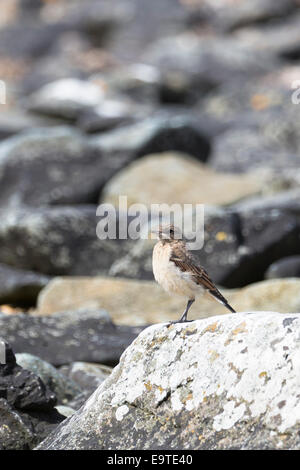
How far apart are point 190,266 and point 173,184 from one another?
Result: 11.3 m

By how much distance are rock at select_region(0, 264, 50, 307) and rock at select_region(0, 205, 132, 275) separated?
2.98 ft

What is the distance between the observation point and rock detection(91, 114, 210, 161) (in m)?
21.2

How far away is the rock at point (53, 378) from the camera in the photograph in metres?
9.30

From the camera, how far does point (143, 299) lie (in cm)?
1435

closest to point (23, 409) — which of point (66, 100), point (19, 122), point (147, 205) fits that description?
point (147, 205)

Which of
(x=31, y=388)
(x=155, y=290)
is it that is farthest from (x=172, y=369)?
(x=155, y=290)

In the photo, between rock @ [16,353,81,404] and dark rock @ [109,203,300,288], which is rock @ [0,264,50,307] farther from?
rock @ [16,353,81,404]

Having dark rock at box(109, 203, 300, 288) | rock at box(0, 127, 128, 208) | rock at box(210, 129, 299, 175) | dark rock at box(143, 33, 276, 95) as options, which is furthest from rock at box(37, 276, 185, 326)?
dark rock at box(143, 33, 276, 95)

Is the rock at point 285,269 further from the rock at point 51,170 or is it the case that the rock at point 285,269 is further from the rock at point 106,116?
the rock at point 106,116

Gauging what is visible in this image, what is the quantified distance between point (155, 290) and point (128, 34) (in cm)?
2853

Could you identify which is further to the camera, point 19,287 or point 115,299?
point 19,287

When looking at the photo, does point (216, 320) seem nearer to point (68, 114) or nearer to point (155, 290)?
point (155, 290)

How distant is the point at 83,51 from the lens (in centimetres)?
3900

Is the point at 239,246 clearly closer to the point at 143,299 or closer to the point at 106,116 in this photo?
the point at 143,299
